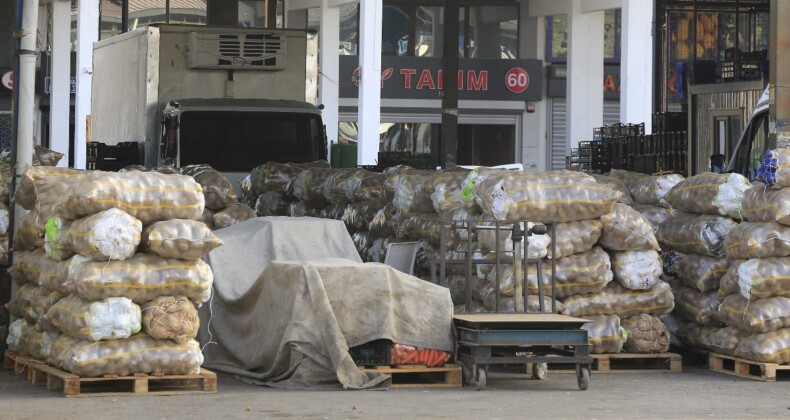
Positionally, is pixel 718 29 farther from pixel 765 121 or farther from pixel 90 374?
pixel 90 374

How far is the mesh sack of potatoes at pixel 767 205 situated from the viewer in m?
12.8

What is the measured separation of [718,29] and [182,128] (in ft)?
79.2

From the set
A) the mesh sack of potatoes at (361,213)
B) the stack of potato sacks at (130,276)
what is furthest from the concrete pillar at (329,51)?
the stack of potato sacks at (130,276)

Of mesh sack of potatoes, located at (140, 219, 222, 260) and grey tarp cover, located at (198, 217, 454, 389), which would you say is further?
grey tarp cover, located at (198, 217, 454, 389)

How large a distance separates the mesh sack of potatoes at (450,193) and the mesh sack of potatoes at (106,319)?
Result: 13.4 feet

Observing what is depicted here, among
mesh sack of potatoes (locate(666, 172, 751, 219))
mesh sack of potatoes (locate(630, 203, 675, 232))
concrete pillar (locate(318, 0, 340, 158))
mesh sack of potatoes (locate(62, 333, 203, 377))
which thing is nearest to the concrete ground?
mesh sack of potatoes (locate(62, 333, 203, 377))

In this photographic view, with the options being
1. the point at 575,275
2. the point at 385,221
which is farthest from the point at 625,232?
the point at 385,221

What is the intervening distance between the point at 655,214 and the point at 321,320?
4.75m

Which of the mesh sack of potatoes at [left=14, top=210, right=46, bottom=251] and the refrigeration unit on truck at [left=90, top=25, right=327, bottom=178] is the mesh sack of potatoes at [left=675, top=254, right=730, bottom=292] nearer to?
the mesh sack of potatoes at [left=14, top=210, right=46, bottom=251]

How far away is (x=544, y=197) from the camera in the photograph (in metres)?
13.2

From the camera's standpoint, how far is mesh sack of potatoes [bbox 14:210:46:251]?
1277cm

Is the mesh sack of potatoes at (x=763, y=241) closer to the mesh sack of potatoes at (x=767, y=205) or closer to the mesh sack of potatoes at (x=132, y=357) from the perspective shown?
the mesh sack of potatoes at (x=767, y=205)

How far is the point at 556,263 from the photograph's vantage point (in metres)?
13.3

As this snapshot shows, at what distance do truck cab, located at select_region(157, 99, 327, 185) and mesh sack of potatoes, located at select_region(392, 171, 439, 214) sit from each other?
5.29 meters
